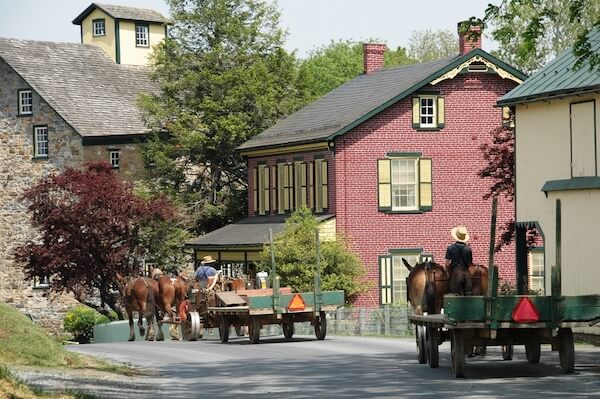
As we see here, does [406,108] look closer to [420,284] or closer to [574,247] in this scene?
[574,247]

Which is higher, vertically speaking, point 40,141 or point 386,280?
point 40,141

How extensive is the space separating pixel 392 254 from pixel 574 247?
1988cm

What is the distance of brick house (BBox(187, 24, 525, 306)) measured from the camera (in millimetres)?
53125

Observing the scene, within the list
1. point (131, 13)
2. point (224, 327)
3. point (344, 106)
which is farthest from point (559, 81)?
point (131, 13)

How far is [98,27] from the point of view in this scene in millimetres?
89312

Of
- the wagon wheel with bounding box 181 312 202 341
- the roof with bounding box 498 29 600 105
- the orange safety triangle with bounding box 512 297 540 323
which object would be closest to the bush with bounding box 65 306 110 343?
the wagon wheel with bounding box 181 312 202 341

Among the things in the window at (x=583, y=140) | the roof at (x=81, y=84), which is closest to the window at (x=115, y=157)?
the roof at (x=81, y=84)

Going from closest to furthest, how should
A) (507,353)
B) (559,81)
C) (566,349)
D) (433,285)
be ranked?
(566,349) < (433,285) < (507,353) < (559,81)

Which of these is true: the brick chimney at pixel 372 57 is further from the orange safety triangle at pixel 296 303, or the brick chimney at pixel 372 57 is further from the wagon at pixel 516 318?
the wagon at pixel 516 318

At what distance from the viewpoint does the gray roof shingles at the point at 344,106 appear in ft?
177

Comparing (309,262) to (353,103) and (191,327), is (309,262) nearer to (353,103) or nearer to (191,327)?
(353,103)

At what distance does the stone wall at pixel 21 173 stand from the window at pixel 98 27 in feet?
75.0

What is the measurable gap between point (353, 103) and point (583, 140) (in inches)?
901

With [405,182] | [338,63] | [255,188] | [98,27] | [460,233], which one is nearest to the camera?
[460,233]
